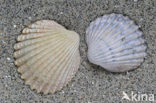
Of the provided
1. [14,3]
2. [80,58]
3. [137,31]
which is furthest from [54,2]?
[137,31]

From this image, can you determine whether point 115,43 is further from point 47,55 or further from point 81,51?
point 47,55

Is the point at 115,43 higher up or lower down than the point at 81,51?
higher up

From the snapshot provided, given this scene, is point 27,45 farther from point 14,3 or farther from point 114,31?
point 114,31

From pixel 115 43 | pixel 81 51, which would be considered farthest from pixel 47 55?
pixel 115 43

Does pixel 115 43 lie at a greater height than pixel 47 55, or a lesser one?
greater

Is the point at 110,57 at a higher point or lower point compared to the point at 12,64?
higher
